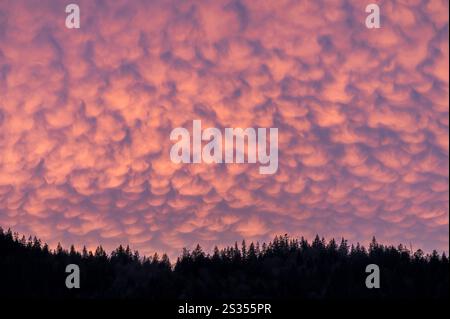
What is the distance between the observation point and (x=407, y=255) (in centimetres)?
5153

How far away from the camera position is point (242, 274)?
50.9 m

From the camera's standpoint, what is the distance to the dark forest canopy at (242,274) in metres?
46.9

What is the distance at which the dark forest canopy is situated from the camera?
46881 mm

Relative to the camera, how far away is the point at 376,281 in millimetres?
45188

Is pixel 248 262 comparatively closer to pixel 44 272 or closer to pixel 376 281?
pixel 376 281

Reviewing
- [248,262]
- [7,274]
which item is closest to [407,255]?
[248,262]
